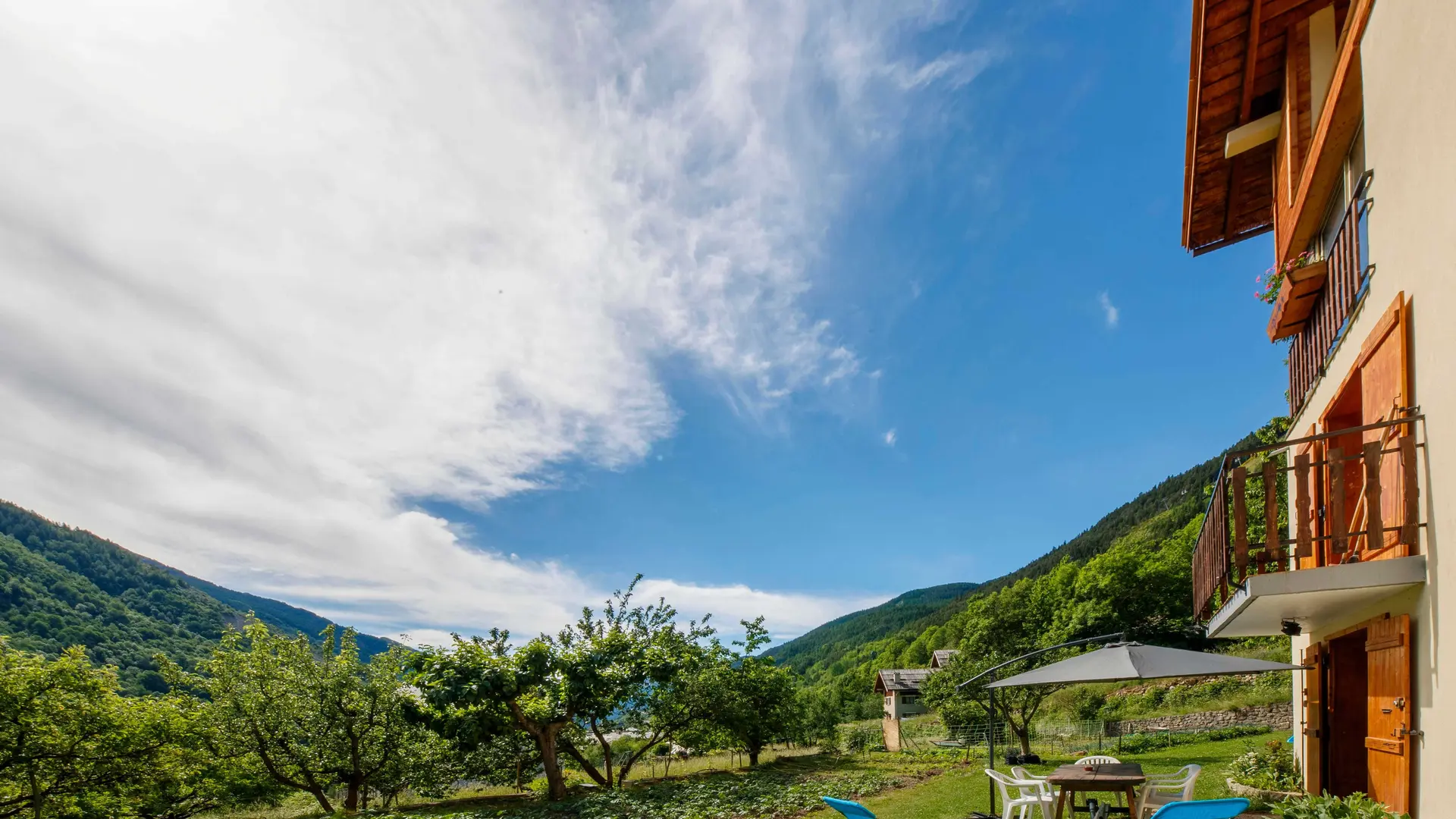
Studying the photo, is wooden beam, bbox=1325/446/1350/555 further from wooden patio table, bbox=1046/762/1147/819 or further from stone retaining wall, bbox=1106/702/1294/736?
stone retaining wall, bbox=1106/702/1294/736

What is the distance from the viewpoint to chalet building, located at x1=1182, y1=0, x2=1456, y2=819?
451 centimetres

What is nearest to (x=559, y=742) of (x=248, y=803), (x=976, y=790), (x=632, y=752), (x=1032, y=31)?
(x=632, y=752)

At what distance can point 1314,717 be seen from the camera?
27.4 feet

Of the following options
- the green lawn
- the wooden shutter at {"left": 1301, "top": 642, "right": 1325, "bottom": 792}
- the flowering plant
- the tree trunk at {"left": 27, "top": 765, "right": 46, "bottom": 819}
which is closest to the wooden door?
the flowering plant

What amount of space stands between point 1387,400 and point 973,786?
451 inches

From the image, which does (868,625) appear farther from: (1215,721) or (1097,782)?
(1097,782)

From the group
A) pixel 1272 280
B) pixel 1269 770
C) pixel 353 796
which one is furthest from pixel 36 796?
pixel 1272 280

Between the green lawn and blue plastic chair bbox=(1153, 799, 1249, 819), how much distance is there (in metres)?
5.50

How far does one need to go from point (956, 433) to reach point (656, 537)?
11740 millimetres

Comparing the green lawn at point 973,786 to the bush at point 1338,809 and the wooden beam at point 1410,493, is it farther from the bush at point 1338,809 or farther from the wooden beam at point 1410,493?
the wooden beam at point 1410,493

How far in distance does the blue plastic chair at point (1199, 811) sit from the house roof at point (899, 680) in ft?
122

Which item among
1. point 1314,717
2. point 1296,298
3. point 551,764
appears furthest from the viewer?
point 551,764

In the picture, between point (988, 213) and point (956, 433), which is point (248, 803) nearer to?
point (988, 213)

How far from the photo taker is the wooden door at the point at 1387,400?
500 cm
